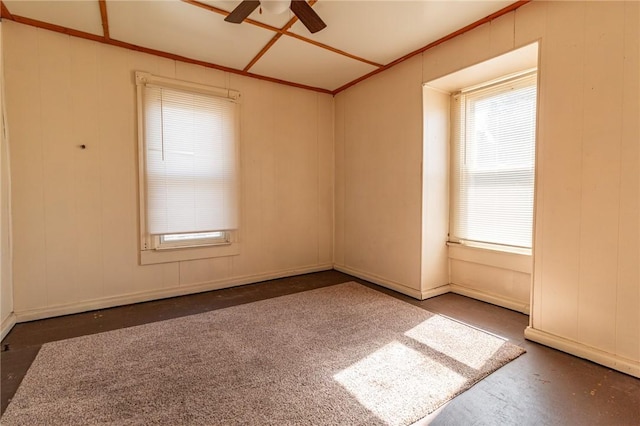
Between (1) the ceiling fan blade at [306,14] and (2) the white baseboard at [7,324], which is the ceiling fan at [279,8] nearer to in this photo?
(1) the ceiling fan blade at [306,14]

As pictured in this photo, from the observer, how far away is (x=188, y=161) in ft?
11.4

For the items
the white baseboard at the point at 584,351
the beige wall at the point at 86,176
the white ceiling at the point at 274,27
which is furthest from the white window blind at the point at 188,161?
the white baseboard at the point at 584,351

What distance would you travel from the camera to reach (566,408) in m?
1.62

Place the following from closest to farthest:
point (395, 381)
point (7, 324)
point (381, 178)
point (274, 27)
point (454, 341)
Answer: point (395, 381) → point (454, 341) → point (7, 324) → point (274, 27) → point (381, 178)

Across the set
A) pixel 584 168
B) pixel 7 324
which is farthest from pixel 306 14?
pixel 7 324

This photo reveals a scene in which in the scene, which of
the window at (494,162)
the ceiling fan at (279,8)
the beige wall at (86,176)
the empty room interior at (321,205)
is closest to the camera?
the empty room interior at (321,205)

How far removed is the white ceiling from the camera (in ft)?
8.02

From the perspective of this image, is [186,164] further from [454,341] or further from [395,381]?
[454,341]

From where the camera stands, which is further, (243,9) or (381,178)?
(381,178)

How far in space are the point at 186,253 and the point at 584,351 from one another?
376cm

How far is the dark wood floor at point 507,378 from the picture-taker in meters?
1.57

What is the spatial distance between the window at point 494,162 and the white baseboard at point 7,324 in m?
4.37

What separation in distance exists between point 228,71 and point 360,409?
3781mm

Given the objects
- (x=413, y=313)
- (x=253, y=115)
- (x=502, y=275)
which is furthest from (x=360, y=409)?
(x=253, y=115)
